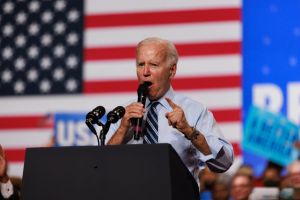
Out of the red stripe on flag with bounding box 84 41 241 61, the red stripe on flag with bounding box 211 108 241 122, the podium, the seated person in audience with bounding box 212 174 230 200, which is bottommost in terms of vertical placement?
the seated person in audience with bounding box 212 174 230 200

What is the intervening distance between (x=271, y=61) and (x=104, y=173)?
4.30 meters

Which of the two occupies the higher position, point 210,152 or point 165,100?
point 165,100

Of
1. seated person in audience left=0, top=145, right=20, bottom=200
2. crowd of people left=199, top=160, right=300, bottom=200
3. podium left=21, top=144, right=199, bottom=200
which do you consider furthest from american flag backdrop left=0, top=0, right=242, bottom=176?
podium left=21, top=144, right=199, bottom=200

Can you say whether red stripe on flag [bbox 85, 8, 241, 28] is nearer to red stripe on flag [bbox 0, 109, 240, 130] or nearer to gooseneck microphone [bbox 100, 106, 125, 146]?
red stripe on flag [bbox 0, 109, 240, 130]

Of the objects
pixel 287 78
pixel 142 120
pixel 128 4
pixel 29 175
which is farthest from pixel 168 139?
pixel 128 4

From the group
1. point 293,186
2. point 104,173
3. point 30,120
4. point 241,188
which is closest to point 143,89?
point 104,173

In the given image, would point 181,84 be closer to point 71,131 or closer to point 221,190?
point 71,131

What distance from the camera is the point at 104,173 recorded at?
231 cm

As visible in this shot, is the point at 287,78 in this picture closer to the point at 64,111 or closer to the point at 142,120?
the point at 64,111

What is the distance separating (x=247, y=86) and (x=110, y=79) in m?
1.28

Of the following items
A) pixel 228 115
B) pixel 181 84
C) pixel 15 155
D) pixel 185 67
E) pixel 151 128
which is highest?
pixel 151 128

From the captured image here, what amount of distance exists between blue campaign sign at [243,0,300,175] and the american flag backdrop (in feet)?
0.40

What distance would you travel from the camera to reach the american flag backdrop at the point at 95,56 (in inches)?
260

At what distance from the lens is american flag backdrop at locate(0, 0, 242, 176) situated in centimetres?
661
